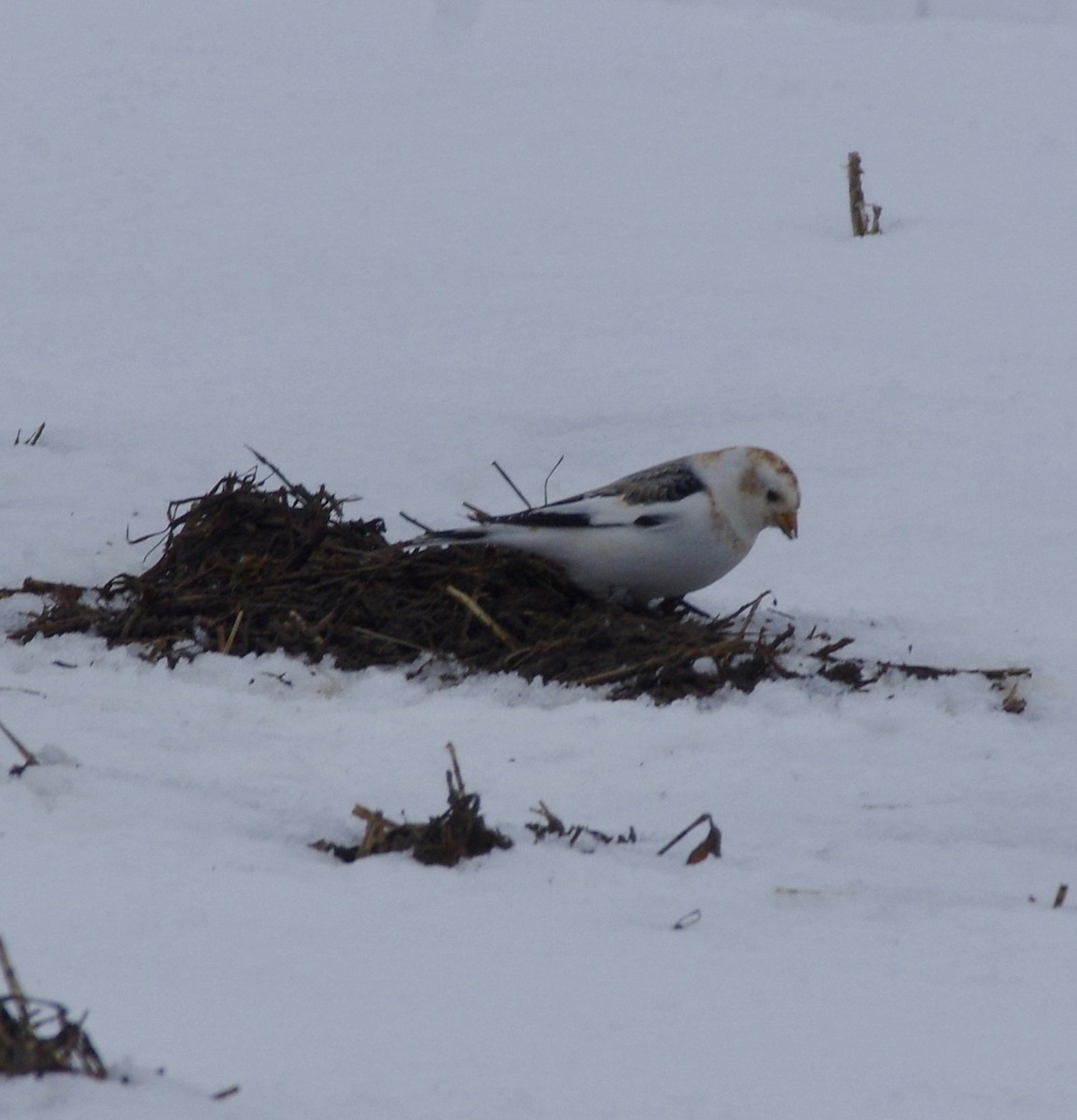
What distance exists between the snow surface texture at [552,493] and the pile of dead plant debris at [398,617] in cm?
13

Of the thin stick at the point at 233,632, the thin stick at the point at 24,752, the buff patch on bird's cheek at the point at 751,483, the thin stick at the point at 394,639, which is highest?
the buff patch on bird's cheek at the point at 751,483

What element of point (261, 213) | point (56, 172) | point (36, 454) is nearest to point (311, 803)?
point (36, 454)

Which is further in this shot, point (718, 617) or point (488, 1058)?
point (718, 617)

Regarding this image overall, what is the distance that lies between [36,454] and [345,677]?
107 inches

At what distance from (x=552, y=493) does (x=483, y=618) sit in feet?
8.24

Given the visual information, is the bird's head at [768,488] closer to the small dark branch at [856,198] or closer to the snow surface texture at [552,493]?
the snow surface texture at [552,493]

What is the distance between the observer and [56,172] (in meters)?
12.2

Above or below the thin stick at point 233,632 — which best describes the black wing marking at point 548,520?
above

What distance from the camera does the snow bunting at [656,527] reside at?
4.47 meters

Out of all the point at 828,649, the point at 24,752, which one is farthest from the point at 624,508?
the point at 24,752

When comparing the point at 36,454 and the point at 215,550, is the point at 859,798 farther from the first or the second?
the point at 36,454

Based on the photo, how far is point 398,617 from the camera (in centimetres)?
434

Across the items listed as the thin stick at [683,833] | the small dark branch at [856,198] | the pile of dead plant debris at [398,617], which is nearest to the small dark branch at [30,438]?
the pile of dead plant debris at [398,617]

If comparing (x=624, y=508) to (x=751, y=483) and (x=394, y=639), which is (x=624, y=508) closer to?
(x=751, y=483)
